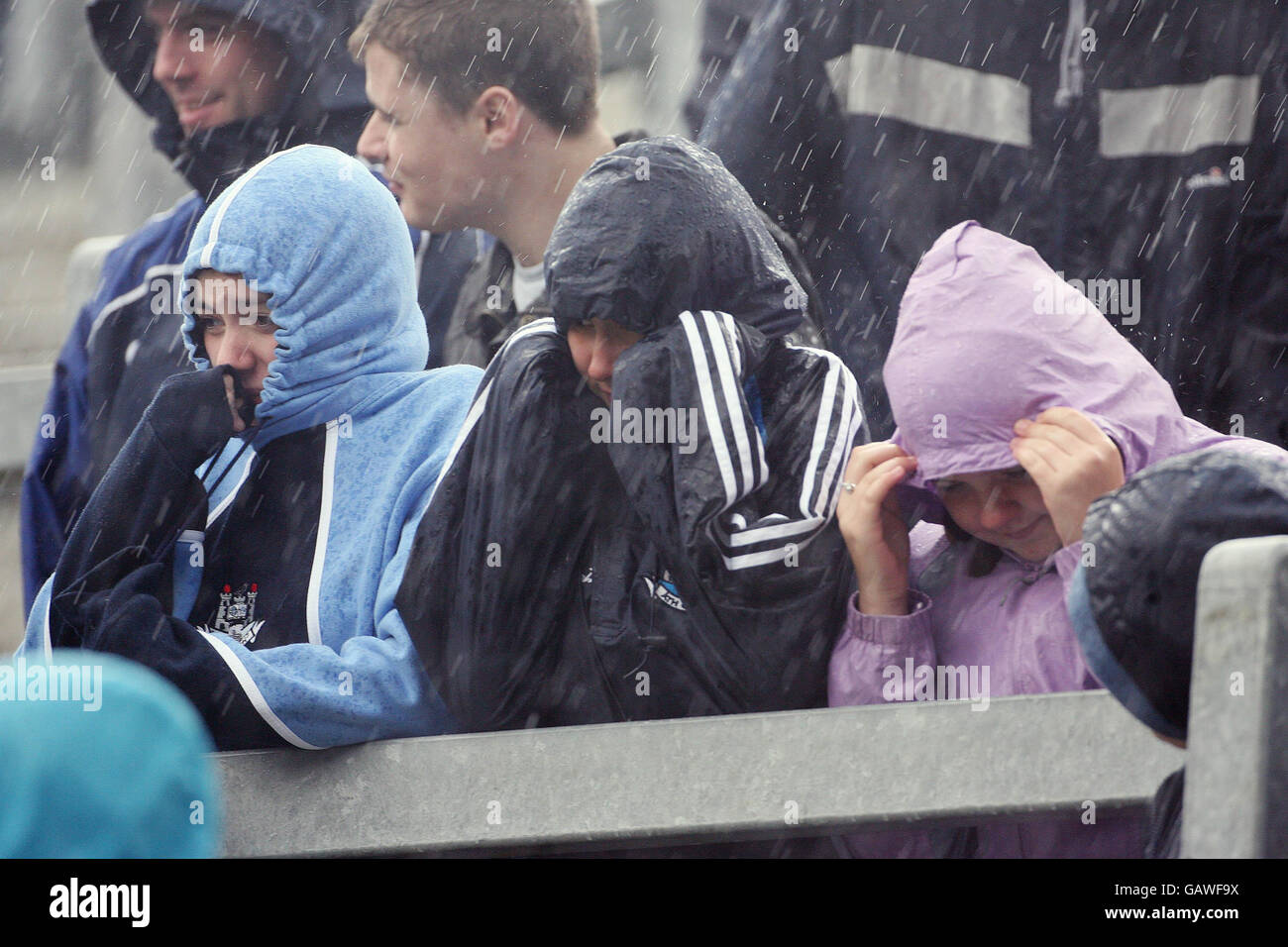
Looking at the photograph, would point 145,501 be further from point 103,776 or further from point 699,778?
point 103,776

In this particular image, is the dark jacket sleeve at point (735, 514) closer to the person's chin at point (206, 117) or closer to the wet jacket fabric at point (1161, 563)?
the wet jacket fabric at point (1161, 563)

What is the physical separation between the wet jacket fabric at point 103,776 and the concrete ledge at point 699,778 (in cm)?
94

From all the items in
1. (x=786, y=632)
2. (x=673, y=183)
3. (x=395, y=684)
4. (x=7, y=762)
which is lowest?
(x=395, y=684)

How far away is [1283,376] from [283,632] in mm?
1773

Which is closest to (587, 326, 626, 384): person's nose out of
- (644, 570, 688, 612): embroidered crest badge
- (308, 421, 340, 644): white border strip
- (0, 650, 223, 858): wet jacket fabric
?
(644, 570, 688, 612): embroidered crest badge

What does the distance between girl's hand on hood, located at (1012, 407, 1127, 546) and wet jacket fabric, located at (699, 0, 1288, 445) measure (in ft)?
3.00

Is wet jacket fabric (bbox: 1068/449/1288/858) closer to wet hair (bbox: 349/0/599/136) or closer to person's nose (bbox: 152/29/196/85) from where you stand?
wet hair (bbox: 349/0/599/136)

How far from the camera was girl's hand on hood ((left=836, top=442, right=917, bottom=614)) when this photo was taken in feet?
9.23

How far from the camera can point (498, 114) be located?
3.77 metres

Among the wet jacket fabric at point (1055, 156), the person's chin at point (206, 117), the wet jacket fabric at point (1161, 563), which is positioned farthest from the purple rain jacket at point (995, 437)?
the person's chin at point (206, 117)

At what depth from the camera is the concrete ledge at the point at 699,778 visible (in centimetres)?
254
